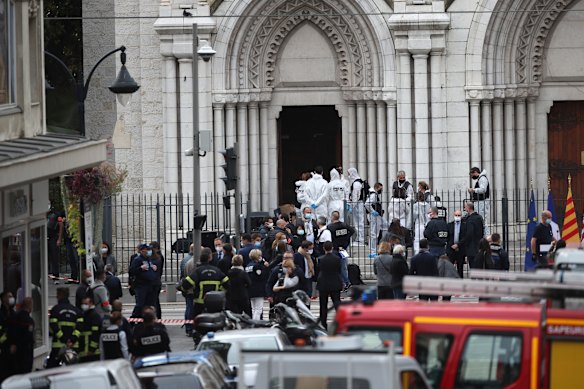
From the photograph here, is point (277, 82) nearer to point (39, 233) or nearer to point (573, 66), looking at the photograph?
point (573, 66)

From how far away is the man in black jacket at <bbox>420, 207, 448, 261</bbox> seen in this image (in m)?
30.9

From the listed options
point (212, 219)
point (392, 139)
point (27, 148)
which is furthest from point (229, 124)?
point (27, 148)

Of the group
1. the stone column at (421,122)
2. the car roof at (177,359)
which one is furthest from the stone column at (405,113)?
the car roof at (177,359)

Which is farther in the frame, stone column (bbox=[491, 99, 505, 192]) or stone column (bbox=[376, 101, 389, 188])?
stone column (bbox=[376, 101, 389, 188])

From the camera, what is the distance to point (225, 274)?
27.5 m

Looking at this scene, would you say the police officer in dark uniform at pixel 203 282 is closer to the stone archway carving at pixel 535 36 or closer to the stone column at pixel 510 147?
the stone column at pixel 510 147

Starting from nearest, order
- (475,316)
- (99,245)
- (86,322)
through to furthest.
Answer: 1. (475,316)
2. (86,322)
3. (99,245)

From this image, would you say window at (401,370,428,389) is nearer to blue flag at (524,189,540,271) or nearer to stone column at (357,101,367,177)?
blue flag at (524,189,540,271)

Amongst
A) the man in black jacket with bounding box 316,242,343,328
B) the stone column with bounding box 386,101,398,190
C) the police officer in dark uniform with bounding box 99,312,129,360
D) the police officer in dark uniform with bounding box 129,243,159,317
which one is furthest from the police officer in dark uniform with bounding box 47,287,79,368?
the stone column with bounding box 386,101,398,190

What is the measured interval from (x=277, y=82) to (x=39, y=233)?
483 inches

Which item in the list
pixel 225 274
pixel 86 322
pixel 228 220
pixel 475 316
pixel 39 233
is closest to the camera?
A: pixel 475 316

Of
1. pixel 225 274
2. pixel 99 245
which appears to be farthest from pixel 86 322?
pixel 99 245

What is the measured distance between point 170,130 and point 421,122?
5.02m

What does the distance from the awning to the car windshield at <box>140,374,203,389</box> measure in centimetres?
355
